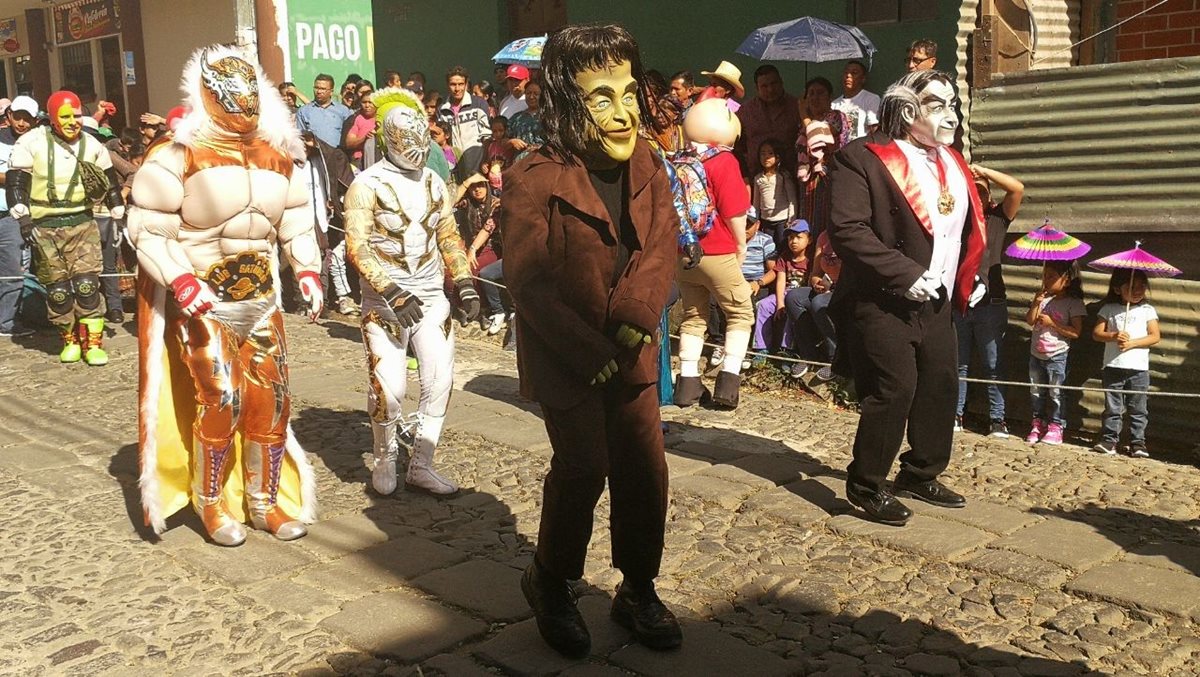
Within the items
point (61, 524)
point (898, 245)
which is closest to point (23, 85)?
point (61, 524)

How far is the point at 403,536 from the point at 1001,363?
443 centimetres

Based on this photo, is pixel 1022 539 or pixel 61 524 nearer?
pixel 1022 539

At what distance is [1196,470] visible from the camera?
667 cm

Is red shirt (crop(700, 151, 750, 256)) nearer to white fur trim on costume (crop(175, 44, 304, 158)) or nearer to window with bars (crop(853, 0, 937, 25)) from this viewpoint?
white fur trim on costume (crop(175, 44, 304, 158))

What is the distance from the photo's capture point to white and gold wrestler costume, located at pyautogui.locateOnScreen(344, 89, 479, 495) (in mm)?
5656

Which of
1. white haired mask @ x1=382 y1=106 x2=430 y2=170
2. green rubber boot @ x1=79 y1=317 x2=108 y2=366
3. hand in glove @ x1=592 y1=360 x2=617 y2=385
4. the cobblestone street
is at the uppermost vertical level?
white haired mask @ x1=382 y1=106 x2=430 y2=170

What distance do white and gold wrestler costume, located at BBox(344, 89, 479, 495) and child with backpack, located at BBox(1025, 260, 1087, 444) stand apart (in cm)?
382

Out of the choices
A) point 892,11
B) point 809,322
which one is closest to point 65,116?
point 809,322

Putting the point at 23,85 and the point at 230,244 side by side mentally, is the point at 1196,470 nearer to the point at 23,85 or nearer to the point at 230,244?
the point at 230,244

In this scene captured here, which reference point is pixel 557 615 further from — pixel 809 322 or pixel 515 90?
pixel 515 90

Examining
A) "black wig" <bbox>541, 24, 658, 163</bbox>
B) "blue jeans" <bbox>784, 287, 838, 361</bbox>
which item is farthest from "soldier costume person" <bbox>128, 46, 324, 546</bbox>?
"blue jeans" <bbox>784, 287, 838, 361</bbox>

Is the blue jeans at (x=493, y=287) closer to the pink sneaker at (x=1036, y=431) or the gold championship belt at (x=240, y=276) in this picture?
the pink sneaker at (x=1036, y=431)

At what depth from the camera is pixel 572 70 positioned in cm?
380

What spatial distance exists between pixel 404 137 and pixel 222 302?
1.17 meters
